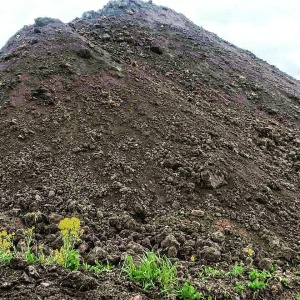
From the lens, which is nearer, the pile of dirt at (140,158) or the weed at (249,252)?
the pile of dirt at (140,158)

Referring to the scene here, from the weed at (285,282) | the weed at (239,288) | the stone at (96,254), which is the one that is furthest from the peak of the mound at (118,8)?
the weed at (239,288)

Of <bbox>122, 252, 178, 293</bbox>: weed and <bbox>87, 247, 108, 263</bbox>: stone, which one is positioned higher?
<bbox>122, 252, 178, 293</bbox>: weed

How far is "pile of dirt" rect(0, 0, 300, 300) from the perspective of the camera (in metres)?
6.21

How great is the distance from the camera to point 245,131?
10.9 meters

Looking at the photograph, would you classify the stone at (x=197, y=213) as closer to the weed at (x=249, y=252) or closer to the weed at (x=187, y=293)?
the weed at (x=249, y=252)

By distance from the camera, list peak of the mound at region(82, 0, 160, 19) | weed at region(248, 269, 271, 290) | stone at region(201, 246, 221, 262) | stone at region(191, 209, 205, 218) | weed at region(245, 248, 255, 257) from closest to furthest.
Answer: weed at region(248, 269, 271, 290), stone at region(201, 246, 221, 262), weed at region(245, 248, 255, 257), stone at region(191, 209, 205, 218), peak of the mound at region(82, 0, 160, 19)

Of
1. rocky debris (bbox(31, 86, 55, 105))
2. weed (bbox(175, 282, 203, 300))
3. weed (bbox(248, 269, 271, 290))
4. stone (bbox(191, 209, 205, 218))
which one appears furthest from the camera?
rocky debris (bbox(31, 86, 55, 105))

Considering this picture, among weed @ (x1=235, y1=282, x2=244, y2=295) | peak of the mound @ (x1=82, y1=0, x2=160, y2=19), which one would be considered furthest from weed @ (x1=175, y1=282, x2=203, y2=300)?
peak of the mound @ (x1=82, y1=0, x2=160, y2=19)

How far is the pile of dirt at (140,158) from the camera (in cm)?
621

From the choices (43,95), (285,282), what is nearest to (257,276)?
(285,282)

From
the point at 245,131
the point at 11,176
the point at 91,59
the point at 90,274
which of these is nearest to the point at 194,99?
the point at 245,131

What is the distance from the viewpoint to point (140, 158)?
29.0 ft

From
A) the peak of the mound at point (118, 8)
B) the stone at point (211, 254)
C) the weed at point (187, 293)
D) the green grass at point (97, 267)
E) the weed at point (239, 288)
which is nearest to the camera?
the weed at point (187, 293)

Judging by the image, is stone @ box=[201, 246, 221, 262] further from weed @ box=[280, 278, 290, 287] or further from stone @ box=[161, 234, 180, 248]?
weed @ box=[280, 278, 290, 287]
